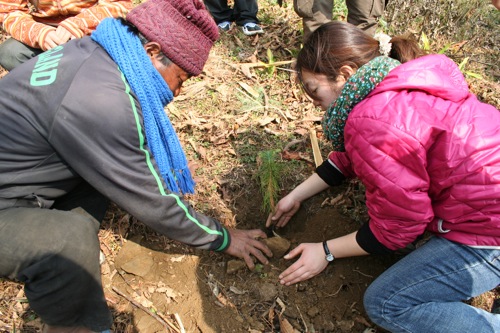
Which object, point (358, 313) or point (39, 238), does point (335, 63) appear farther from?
point (39, 238)

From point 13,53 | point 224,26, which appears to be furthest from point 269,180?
point 224,26

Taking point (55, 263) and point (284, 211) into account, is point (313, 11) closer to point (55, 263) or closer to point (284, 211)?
point (284, 211)

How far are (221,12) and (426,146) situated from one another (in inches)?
147

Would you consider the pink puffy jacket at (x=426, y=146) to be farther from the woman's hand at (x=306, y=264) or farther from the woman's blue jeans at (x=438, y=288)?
the woman's hand at (x=306, y=264)

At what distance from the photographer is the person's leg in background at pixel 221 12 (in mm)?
4664

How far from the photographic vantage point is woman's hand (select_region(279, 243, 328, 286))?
7.41ft

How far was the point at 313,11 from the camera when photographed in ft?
12.8

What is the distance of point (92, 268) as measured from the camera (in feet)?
6.38

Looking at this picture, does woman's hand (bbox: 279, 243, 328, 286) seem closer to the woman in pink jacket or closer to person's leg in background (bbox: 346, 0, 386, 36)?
the woman in pink jacket

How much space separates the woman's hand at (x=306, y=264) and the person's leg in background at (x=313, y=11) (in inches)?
99.9

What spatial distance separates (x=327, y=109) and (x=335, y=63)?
0.82 ft

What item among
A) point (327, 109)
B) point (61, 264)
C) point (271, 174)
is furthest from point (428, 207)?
point (61, 264)

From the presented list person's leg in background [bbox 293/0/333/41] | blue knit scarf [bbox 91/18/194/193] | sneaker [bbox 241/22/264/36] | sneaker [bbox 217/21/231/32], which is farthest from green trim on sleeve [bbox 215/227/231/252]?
sneaker [bbox 217/21/231/32]

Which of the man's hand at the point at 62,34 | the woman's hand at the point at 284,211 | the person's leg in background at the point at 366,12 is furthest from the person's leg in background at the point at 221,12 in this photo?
the woman's hand at the point at 284,211
